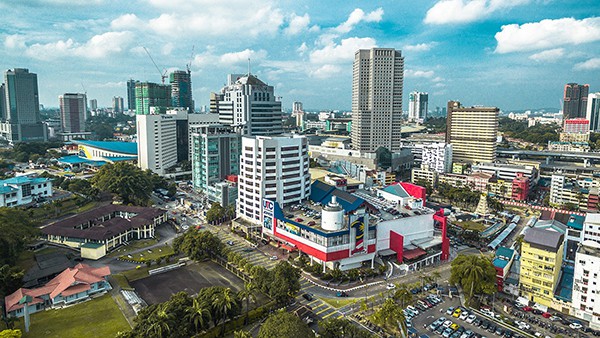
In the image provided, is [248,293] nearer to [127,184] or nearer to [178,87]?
[127,184]

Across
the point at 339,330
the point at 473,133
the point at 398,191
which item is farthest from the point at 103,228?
the point at 473,133

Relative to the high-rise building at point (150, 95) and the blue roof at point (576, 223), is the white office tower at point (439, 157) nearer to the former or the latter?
the blue roof at point (576, 223)

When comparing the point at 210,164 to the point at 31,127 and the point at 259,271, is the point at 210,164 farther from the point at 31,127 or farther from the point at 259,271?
the point at 31,127

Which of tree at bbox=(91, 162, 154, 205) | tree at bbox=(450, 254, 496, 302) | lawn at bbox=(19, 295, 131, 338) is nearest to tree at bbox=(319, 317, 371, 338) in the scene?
tree at bbox=(450, 254, 496, 302)

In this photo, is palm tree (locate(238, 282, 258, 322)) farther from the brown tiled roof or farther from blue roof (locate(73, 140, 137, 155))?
blue roof (locate(73, 140, 137, 155))

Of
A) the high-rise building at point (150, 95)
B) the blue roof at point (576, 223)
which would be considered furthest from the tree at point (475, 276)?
the high-rise building at point (150, 95)
